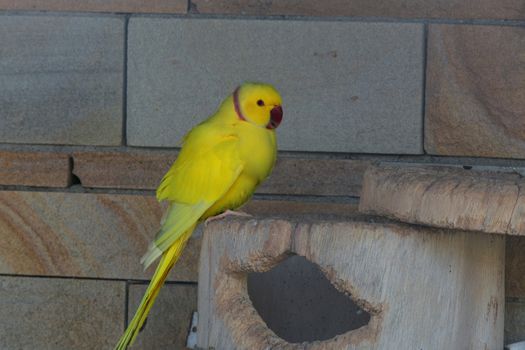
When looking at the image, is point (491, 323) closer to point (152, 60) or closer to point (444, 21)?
point (444, 21)

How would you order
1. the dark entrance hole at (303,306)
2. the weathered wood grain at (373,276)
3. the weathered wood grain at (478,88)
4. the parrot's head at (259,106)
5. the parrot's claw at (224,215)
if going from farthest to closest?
the weathered wood grain at (478,88), the dark entrance hole at (303,306), the parrot's head at (259,106), the parrot's claw at (224,215), the weathered wood grain at (373,276)

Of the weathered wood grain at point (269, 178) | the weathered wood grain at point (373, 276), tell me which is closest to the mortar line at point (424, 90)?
the weathered wood grain at point (269, 178)

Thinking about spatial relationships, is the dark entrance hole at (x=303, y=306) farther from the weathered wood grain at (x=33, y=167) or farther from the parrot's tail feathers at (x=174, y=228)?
the weathered wood grain at (x=33, y=167)

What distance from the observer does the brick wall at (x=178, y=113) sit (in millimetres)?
3025

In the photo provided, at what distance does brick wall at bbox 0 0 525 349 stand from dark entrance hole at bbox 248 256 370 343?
0.26m

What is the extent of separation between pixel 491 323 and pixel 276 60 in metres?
1.06

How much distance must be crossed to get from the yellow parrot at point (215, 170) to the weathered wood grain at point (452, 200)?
47 cm

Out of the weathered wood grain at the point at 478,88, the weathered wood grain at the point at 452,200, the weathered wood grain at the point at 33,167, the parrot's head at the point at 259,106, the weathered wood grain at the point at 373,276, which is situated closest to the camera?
the weathered wood grain at the point at 452,200

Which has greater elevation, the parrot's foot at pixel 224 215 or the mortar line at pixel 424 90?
the mortar line at pixel 424 90

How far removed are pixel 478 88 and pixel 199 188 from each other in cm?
94

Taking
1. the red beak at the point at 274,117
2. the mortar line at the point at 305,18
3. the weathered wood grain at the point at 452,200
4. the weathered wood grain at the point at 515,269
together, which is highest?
the mortar line at the point at 305,18

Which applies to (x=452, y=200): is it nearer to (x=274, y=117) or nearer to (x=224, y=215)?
(x=224, y=215)

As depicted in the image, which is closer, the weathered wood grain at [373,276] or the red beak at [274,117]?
the weathered wood grain at [373,276]

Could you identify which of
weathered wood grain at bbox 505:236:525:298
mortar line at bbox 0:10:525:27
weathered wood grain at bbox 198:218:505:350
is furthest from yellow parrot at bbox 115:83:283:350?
weathered wood grain at bbox 505:236:525:298
